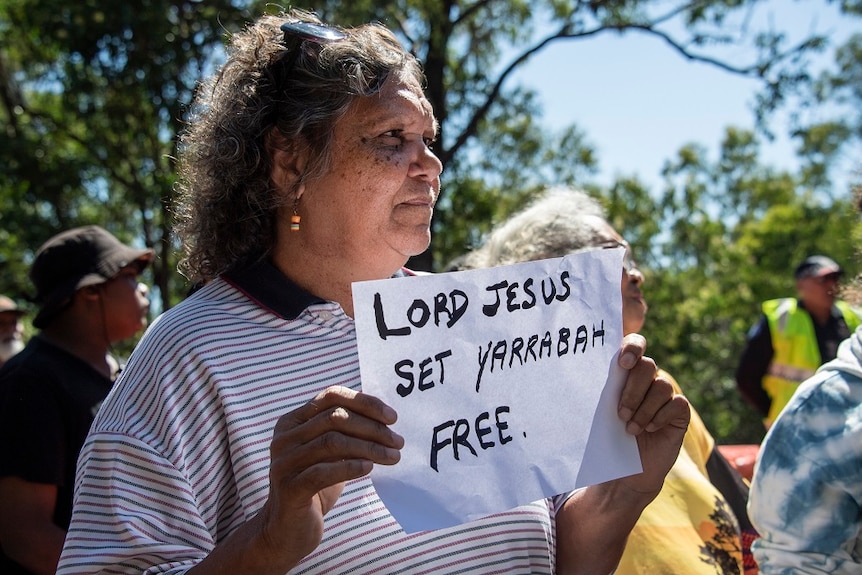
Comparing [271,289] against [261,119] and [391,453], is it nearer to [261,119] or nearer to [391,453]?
[261,119]

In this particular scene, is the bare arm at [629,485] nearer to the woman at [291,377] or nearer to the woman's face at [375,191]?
the woman at [291,377]

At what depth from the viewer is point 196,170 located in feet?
6.60

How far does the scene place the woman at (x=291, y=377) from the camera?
1388 mm

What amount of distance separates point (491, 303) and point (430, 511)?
0.36m

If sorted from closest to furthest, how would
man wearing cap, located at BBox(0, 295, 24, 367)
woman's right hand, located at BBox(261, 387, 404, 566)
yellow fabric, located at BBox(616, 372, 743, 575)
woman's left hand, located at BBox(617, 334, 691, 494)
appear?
woman's right hand, located at BBox(261, 387, 404, 566), woman's left hand, located at BBox(617, 334, 691, 494), yellow fabric, located at BBox(616, 372, 743, 575), man wearing cap, located at BBox(0, 295, 24, 367)

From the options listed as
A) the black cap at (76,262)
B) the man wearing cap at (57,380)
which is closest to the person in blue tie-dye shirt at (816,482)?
the man wearing cap at (57,380)

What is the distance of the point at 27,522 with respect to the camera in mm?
2684

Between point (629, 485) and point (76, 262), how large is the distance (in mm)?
2408

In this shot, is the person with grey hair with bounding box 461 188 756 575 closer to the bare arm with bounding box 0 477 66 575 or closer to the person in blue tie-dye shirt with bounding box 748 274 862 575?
the person in blue tie-dye shirt with bounding box 748 274 862 575

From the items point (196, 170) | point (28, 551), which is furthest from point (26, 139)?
point (196, 170)

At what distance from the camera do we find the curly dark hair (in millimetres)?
1830

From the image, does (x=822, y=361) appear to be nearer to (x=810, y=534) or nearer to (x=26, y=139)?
(x=810, y=534)

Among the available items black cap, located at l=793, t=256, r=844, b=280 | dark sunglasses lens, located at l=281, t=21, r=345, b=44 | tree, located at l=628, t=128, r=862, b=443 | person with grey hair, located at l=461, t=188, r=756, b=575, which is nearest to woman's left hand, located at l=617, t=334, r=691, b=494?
person with grey hair, located at l=461, t=188, r=756, b=575

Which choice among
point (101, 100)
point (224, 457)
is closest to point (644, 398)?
point (224, 457)
